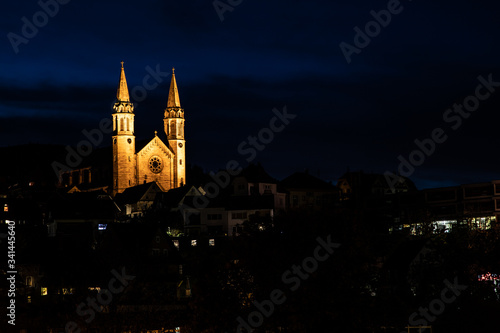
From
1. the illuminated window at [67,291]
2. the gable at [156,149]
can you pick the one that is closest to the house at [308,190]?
the gable at [156,149]

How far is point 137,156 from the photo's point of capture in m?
147

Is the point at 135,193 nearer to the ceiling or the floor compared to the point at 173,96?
nearer to the floor

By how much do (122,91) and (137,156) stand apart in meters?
13.1

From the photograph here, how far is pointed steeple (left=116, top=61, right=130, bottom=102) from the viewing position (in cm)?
15138

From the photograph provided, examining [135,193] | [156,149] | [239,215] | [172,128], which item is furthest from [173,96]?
[239,215]

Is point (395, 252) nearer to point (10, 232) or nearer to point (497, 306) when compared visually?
point (497, 306)

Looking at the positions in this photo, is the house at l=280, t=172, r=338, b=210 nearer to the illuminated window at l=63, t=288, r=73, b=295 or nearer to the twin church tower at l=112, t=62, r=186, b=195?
the twin church tower at l=112, t=62, r=186, b=195

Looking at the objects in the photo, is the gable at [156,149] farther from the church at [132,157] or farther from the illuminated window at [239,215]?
the illuminated window at [239,215]

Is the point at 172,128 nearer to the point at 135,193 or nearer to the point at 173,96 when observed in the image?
the point at 173,96

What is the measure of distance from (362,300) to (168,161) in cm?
10165

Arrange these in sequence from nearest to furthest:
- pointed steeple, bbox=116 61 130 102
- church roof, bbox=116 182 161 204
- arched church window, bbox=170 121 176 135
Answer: church roof, bbox=116 182 161 204 → pointed steeple, bbox=116 61 130 102 → arched church window, bbox=170 121 176 135

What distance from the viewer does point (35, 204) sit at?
118812 mm

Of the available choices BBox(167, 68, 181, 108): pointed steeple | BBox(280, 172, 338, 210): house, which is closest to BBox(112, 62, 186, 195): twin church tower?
BBox(167, 68, 181, 108): pointed steeple

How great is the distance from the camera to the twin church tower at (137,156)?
145 meters
